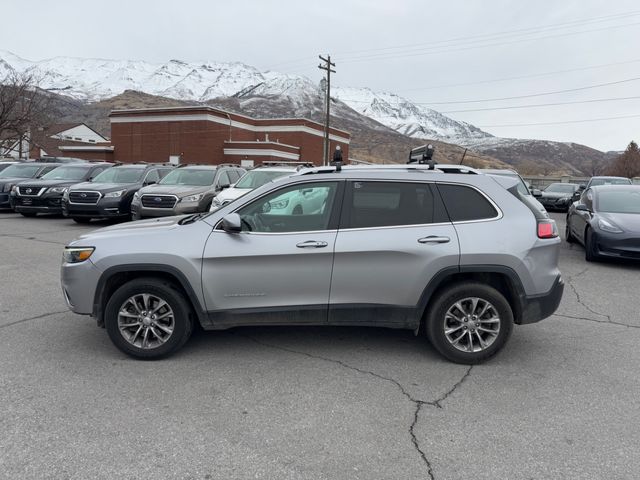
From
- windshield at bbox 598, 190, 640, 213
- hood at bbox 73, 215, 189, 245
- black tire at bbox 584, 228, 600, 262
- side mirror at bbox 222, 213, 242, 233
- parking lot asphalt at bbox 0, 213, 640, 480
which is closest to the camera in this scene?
parking lot asphalt at bbox 0, 213, 640, 480

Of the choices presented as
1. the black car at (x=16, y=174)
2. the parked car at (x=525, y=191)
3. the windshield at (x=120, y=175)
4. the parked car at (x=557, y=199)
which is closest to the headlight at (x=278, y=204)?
the parked car at (x=525, y=191)

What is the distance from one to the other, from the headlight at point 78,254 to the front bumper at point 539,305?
12.5 ft

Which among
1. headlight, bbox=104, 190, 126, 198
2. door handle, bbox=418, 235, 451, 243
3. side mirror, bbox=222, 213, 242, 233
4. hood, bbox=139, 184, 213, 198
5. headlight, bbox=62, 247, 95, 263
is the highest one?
hood, bbox=139, 184, 213, 198

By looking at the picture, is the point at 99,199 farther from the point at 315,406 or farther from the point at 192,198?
the point at 315,406

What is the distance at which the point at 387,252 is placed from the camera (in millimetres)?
4164

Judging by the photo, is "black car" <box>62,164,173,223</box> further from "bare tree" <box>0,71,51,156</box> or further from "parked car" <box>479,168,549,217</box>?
"bare tree" <box>0,71,51,156</box>

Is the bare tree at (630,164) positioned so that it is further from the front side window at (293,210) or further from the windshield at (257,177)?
the front side window at (293,210)

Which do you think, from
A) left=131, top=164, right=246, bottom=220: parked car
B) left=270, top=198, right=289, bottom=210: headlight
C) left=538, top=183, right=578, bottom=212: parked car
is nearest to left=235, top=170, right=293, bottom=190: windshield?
left=131, top=164, right=246, bottom=220: parked car

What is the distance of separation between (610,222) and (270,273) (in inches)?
288

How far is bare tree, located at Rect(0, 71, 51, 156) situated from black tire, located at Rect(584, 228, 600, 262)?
3857 cm

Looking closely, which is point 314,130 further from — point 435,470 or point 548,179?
point 435,470

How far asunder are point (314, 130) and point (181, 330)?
50132mm

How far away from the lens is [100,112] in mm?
147875

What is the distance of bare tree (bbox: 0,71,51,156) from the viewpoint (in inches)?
1398
